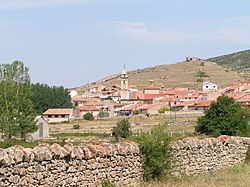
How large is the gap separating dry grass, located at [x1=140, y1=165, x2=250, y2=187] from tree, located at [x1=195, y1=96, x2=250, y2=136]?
15315 millimetres

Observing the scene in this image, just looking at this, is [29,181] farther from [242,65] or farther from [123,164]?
[242,65]

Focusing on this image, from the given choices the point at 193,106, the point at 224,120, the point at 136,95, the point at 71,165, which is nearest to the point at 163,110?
the point at 193,106

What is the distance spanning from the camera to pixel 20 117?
4866 centimetres

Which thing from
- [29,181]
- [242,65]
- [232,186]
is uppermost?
[242,65]

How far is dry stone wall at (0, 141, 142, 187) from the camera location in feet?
26.8

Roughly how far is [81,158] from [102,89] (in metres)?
154

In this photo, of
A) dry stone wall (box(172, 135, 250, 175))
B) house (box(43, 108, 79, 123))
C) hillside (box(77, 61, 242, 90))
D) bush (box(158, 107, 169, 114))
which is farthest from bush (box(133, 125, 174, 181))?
hillside (box(77, 61, 242, 90))

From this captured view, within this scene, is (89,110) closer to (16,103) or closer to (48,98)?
(48,98)

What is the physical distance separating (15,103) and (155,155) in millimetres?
38056

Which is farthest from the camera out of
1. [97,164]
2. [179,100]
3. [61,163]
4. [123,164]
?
[179,100]

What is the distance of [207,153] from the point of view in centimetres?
1641

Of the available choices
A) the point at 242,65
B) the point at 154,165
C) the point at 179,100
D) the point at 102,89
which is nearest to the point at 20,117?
A: the point at 154,165

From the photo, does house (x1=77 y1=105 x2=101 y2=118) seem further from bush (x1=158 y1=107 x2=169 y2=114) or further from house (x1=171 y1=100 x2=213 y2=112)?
house (x1=171 y1=100 x2=213 y2=112)

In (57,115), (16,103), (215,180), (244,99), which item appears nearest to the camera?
(215,180)
